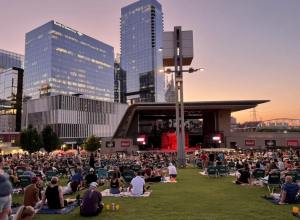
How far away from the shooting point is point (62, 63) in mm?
147875

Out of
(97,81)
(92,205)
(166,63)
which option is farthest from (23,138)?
(97,81)

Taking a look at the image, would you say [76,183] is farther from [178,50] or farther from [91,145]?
[91,145]

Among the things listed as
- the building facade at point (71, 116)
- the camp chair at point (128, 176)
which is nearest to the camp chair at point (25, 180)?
the camp chair at point (128, 176)

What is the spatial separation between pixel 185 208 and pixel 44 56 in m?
145

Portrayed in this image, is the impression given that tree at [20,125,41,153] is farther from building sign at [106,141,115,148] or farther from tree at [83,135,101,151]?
tree at [83,135,101,151]

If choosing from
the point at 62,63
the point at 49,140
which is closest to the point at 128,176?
the point at 49,140

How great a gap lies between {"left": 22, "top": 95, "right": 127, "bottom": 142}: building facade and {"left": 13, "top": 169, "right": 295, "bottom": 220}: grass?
4245 inches

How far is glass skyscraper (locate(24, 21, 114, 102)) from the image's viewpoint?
5635 inches

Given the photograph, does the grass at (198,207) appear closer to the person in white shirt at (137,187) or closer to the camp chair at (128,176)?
the person in white shirt at (137,187)

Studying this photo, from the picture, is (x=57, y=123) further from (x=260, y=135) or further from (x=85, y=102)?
(x=260, y=135)

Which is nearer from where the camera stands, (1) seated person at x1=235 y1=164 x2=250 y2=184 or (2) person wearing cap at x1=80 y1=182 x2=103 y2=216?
(2) person wearing cap at x1=80 y1=182 x2=103 y2=216

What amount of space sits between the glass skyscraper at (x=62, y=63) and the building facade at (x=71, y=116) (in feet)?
65.5

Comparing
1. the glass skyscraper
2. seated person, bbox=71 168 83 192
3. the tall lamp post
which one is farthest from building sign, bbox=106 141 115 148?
the glass skyscraper

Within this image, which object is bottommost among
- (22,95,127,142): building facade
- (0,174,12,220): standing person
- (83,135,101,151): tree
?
(83,135,101,151): tree
